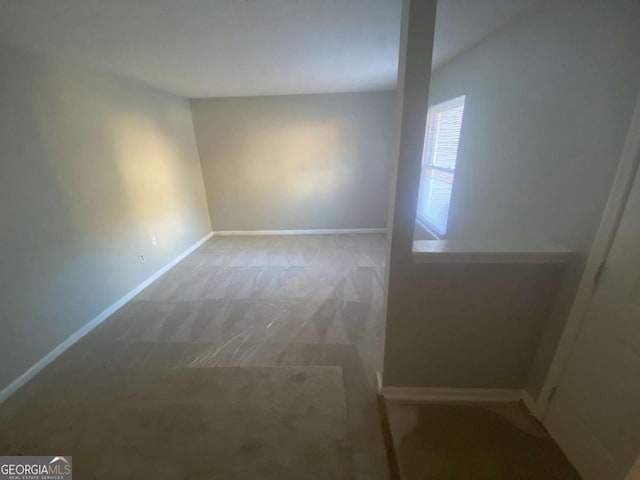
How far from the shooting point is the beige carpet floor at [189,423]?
135 cm

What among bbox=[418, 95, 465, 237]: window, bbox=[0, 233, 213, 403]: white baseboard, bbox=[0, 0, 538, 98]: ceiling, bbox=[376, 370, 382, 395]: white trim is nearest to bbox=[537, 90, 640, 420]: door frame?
bbox=[376, 370, 382, 395]: white trim

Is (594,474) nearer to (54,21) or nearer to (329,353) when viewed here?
(329,353)

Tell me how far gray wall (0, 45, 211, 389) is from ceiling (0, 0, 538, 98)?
0.86 feet

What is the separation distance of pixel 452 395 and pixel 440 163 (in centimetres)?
254

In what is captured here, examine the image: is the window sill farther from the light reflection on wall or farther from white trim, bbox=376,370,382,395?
the light reflection on wall

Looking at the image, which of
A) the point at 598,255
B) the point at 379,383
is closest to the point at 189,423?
the point at 379,383

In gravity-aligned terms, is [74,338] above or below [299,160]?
below

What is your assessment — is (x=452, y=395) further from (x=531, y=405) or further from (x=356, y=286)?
(x=356, y=286)

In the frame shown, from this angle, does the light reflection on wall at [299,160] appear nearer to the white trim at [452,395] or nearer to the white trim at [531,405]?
the white trim at [452,395]

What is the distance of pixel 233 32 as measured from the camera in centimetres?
170

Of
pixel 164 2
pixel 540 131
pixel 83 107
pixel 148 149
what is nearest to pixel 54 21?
pixel 164 2

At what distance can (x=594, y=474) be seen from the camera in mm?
1217

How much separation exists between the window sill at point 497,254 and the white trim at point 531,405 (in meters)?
0.88

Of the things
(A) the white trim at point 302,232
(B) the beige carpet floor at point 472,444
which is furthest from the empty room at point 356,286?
(A) the white trim at point 302,232
